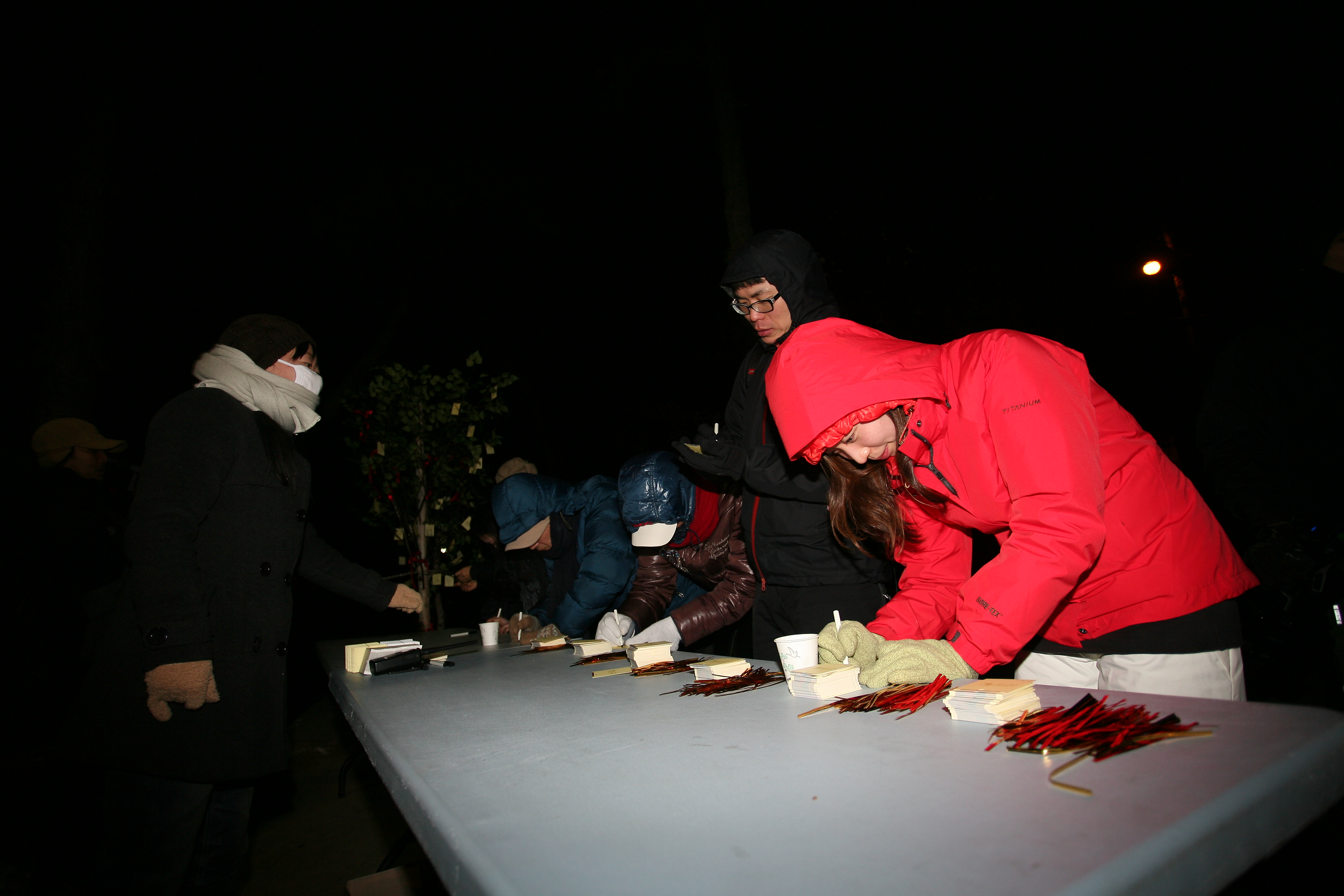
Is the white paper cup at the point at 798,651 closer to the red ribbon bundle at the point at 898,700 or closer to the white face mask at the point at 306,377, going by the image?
the red ribbon bundle at the point at 898,700

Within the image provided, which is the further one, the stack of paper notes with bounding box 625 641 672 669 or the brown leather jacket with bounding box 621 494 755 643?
the brown leather jacket with bounding box 621 494 755 643

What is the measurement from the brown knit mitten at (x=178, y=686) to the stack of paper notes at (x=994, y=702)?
1.76 metres

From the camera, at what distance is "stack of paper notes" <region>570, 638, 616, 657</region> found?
241 cm

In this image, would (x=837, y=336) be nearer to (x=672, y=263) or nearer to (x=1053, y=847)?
(x=1053, y=847)

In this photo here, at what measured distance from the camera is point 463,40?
7.07 metres

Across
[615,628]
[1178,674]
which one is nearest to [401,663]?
[615,628]

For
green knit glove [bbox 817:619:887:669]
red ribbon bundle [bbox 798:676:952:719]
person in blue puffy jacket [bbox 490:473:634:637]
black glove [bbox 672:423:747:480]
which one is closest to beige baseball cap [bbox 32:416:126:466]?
person in blue puffy jacket [bbox 490:473:634:637]

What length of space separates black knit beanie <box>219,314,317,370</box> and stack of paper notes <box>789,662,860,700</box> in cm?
180

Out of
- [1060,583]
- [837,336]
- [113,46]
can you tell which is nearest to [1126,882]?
[1060,583]

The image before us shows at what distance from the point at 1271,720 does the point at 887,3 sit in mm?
6300

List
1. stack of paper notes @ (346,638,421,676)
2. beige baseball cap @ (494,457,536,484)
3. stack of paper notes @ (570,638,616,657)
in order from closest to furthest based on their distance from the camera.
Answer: stack of paper notes @ (570,638,616,657) → stack of paper notes @ (346,638,421,676) → beige baseball cap @ (494,457,536,484)

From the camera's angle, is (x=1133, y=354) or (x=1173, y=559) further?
(x=1133, y=354)

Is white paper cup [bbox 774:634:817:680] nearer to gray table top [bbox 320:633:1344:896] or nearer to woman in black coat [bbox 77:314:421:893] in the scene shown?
gray table top [bbox 320:633:1344:896]

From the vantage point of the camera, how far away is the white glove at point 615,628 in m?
3.12
